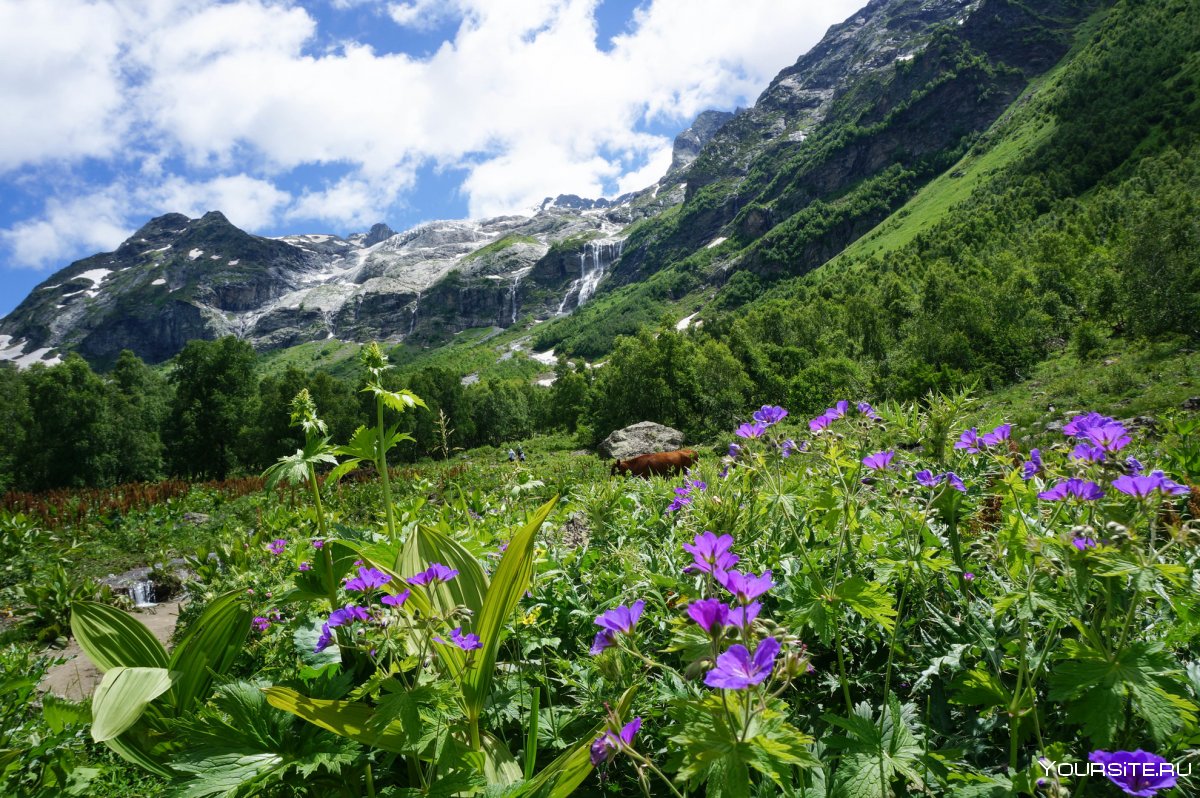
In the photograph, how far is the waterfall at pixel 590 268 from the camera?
18062cm

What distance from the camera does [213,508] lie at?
53.3 ft

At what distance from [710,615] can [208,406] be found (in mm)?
45894

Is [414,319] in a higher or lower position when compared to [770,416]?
higher

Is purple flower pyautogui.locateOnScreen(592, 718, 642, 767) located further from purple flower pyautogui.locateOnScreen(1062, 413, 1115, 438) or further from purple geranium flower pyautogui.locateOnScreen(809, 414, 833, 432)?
purple flower pyautogui.locateOnScreen(1062, 413, 1115, 438)

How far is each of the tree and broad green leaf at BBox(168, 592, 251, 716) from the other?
4220 cm

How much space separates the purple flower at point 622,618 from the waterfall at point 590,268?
17528 centimetres

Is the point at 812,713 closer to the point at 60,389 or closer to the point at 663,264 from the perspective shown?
the point at 60,389

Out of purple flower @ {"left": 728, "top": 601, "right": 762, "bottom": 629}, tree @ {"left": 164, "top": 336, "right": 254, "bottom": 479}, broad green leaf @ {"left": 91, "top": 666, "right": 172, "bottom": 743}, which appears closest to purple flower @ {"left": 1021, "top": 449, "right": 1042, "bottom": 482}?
purple flower @ {"left": 728, "top": 601, "right": 762, "bottom": 629}

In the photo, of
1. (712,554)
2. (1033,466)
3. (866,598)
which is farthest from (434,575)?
(1033,466)

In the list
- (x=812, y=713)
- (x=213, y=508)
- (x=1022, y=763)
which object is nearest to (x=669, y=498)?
(x=812, y=713)

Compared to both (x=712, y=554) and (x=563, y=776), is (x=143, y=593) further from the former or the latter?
(x=712, y=554)

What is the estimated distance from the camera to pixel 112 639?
2.70m

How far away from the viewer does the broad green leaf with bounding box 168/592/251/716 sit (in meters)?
2.51

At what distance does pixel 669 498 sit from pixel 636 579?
213 cm
